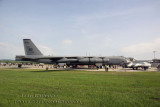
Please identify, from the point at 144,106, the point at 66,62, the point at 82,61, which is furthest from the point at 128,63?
the point at 144,106

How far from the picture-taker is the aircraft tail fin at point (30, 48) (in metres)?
41.9

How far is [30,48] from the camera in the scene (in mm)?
42031

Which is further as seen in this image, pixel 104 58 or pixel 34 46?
pixel 34 46

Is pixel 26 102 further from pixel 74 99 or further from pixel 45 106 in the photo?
pixel 74 99

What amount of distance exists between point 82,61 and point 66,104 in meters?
32.8

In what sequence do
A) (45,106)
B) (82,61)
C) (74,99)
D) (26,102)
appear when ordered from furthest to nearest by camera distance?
(82,61) < (74,99) < (26,102) < (45,106)

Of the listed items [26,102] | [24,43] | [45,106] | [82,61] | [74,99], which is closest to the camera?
[45,106]

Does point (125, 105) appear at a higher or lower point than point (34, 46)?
lower

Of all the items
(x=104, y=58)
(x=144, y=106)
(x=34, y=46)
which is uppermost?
(x=34, y=46)

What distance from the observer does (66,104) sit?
5805 mm

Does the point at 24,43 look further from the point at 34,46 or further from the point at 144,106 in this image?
the point at 144,106

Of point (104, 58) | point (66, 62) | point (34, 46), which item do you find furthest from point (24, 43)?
point (104, 58)

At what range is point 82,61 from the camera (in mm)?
38531

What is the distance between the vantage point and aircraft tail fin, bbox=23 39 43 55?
41.9 meters
